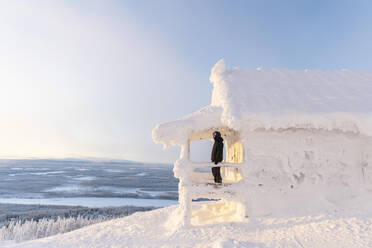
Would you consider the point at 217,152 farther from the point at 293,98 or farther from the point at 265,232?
the point at 293,98

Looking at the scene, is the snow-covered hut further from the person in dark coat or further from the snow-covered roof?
the person in dark coat

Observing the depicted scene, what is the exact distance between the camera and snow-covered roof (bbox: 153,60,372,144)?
8555mm

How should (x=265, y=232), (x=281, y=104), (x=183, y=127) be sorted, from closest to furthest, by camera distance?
(x=265, y=232), (x=183, y=127), (x=281, y=104)

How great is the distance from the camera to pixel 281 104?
926 centimetres

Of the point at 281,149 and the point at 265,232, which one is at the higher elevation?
the point at 281,149

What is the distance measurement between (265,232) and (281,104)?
4.34 meters

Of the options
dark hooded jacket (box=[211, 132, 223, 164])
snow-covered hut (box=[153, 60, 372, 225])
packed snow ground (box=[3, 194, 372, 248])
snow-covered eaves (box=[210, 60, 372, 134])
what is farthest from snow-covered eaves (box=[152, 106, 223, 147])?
packed snow ground (box=[3, 194, 372, 248])

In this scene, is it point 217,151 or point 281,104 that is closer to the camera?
point 217,151

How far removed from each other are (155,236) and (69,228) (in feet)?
21.2

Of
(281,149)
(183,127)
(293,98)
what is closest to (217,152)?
(183,127)

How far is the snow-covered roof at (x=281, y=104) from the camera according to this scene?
855 cm

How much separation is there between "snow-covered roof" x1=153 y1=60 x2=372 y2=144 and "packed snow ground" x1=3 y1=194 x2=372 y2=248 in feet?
9.05

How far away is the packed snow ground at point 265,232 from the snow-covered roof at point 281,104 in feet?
9.05

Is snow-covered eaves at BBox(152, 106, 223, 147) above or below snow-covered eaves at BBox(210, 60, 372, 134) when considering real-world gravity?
below
